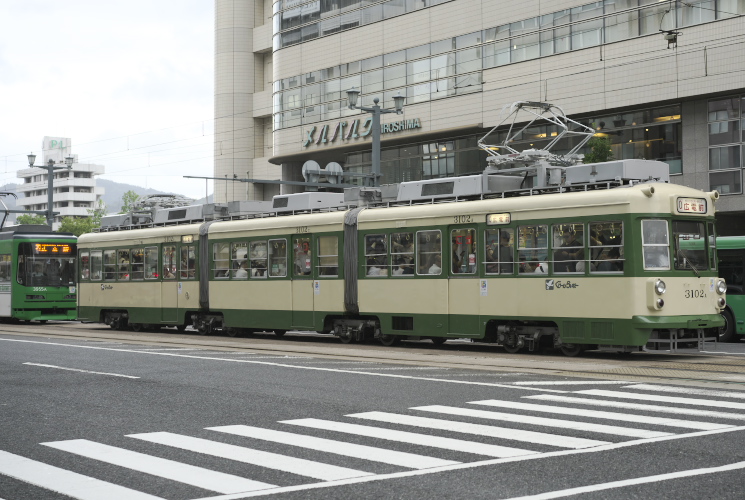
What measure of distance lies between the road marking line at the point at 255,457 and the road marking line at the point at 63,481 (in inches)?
46.4

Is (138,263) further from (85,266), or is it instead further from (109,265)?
(85,266)

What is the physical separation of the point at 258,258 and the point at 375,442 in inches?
621

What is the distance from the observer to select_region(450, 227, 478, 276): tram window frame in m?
19.0

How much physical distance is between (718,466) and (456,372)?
7.36m

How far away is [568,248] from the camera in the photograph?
17391 mm

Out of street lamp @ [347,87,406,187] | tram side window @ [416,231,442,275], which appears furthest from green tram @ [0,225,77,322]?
tram side window @ [416,231,442,275]

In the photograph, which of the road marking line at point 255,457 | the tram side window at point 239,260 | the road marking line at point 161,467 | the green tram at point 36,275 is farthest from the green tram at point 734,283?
the green tram at point 36,275

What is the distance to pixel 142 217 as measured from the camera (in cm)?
2992

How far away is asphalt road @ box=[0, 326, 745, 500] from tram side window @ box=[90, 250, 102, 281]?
46.6ft

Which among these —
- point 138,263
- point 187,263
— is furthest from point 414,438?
point 138,263

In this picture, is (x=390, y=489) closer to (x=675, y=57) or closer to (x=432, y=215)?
(x=432, y=215)

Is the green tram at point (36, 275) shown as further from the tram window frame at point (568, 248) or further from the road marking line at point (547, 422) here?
the road marking line at point (547, 422)

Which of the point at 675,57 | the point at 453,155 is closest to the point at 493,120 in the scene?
the point at 453,155

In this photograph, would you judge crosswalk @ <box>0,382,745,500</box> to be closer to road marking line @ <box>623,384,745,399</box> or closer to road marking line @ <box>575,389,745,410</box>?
road marking line @ <box>575,389,745,410</box>
